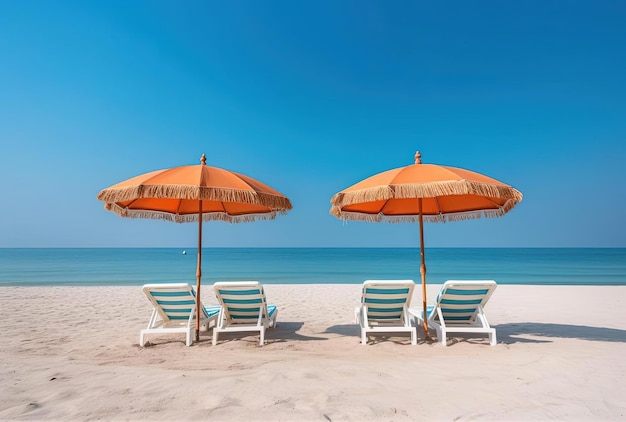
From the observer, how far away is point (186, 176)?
4367mm

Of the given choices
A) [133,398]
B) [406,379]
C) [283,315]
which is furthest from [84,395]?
[283,315]

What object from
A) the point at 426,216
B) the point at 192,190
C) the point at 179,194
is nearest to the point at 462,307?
the point at 426,216

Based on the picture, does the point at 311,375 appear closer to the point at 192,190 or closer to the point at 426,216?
the point at 192,190

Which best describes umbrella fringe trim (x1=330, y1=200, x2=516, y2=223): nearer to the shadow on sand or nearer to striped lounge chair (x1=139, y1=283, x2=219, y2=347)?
the shadow on sand

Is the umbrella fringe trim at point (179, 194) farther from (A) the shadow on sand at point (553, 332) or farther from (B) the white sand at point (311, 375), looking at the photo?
(A) the shadow on sand at point (553, 332)

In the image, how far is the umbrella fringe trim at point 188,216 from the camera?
17.8 feet

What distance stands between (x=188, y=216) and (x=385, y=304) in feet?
11.0

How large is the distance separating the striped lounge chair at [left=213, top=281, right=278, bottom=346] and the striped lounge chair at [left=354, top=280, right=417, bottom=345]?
1284mm

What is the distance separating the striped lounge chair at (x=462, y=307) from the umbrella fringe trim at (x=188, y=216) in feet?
7.95

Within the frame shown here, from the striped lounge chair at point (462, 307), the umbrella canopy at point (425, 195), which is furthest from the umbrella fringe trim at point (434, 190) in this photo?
the striped lounge chair at point (462, 307)

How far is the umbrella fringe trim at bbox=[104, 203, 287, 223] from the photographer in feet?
17.8

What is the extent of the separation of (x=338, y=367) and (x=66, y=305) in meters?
7.50

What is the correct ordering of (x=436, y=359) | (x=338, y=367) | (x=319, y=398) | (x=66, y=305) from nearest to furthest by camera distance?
(x=319, y=398) → (x=338, y=367) → (x=436, y=359) → (x=66, y=305)

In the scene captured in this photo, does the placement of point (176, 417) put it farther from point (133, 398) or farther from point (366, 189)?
point (366, 189)
